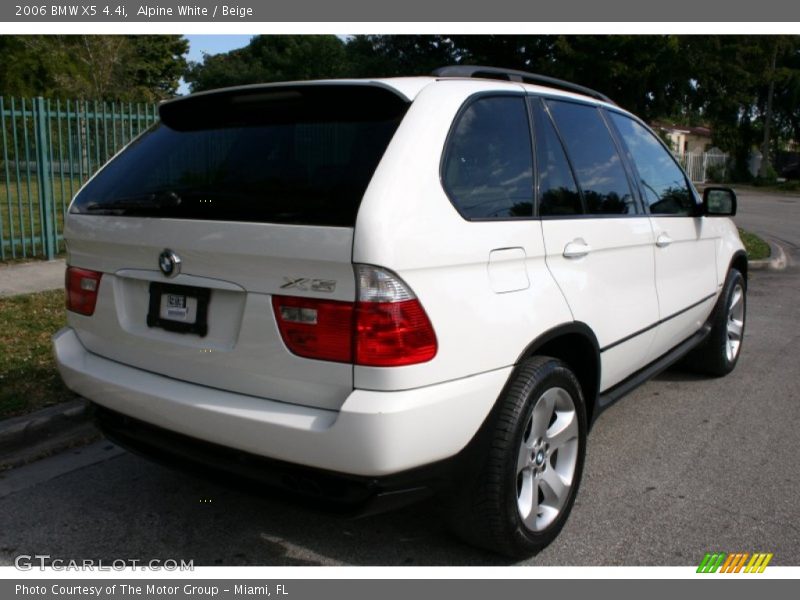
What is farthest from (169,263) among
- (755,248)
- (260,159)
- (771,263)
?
(755,248)

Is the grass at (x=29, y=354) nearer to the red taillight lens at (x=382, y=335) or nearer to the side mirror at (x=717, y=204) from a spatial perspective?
the red taillight lens at (x=382, y=335)

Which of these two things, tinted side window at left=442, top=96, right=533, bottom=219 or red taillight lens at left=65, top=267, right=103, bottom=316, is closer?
tinted side window at left=442, top=96, right=533, bottom=219

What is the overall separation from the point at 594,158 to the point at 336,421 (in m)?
1.99

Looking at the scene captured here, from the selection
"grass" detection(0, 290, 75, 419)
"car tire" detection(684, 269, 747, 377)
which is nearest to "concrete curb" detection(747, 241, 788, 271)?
"car tire" detection(684, 269, 747, 377)

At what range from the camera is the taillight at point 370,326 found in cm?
225

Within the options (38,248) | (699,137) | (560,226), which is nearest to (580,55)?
(38,248)

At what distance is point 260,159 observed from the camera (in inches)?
106

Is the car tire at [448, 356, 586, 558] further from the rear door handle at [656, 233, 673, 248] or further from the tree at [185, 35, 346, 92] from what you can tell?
the tree at [185, 35, 346, 92]

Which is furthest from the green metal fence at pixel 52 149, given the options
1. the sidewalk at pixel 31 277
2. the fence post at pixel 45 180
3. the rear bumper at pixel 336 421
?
the rear bumper at pixel 336 421

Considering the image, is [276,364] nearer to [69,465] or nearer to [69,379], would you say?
[69,379]

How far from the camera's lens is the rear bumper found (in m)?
2.23

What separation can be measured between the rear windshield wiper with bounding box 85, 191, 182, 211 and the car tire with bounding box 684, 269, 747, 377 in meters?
3.82

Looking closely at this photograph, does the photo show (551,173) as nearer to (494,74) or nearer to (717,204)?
(494,74)

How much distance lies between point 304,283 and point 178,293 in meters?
0.58
